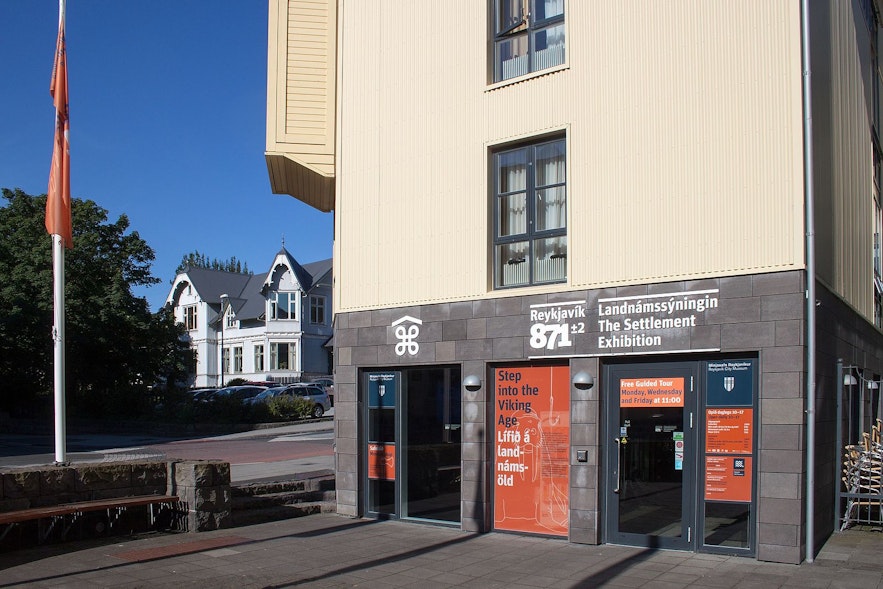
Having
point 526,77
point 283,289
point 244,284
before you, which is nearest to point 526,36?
point 526,77

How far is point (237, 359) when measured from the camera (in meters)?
65.9

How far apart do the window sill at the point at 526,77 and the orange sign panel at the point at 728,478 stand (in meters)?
5.37

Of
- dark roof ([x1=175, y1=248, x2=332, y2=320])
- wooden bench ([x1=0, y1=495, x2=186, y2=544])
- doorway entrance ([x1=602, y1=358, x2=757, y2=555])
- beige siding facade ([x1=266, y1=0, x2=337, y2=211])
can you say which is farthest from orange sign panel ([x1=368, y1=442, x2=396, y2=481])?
dark roof ([x1=175, y1=248, x2=332, y2=320])

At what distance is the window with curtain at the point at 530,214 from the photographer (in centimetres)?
1109

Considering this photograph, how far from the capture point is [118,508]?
36.0 feet

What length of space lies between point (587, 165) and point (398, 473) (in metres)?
5.25

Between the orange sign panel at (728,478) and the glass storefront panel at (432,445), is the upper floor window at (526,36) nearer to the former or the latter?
the glass storefront panel at (432,445)

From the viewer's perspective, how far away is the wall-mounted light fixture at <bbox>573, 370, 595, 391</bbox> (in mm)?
10242

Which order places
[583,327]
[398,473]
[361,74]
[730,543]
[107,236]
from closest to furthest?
1. [730,543]
2. [583,327]
3. [398,473]
4. [361,74]
5. [107,236]

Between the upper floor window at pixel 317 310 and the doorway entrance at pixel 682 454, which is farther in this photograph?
the upper floor window at pixel 317 310

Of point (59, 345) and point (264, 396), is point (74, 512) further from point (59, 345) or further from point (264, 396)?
point (264, 396)

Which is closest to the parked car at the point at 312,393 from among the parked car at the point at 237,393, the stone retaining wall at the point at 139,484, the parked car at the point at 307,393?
the parked car at the point at 307,393

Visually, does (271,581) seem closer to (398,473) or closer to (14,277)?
(398,473)

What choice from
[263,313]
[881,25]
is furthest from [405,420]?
[263,313]
